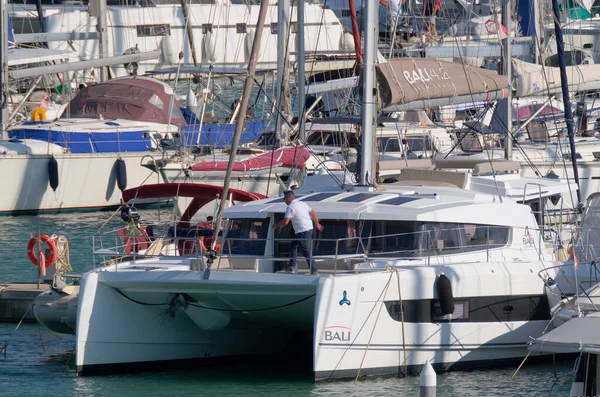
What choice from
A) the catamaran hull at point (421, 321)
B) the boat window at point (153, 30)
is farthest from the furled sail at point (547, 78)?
the boat window at point (153, 30)

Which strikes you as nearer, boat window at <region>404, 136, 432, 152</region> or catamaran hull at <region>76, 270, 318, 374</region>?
catamaran hull at <region>76, 270, 318, 374</region>

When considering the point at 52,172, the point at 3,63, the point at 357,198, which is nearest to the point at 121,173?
the point at 52,172

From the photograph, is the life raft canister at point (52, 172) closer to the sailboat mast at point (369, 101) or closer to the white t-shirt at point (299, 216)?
the sailboat mast at point (369, 101)

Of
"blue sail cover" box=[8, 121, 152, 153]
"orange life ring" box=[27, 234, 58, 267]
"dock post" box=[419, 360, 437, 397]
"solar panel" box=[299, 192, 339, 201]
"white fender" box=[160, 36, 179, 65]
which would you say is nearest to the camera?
"dock post" box=[419, 360, 437, 397]

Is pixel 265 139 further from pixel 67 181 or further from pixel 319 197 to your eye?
pixel 319 197

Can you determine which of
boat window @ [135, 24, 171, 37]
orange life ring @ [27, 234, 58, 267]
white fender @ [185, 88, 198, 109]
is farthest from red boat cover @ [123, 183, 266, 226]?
boat window @ [135, 24, 171, 37]

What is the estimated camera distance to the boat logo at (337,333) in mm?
16266

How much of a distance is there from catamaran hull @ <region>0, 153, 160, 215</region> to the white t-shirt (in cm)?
1776

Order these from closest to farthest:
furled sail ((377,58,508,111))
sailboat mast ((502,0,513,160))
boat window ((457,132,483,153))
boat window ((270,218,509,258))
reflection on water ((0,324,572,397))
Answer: reflection on water ((0,324,572,397)) < boat window ((270,218,509,258)) < furled sail ((377,58,508,111)) < sailboat mast ((502,0,513,160)) < boat window ((457,132,483,153))

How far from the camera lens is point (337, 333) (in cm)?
1633

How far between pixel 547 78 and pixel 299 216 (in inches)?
530

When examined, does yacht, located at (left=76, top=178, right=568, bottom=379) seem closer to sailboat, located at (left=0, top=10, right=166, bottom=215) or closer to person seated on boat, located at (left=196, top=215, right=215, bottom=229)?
person seated on boat, located at (left=196, top=215, right=215, bottom=229)

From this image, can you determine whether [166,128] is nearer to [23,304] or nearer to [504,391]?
[23,304]

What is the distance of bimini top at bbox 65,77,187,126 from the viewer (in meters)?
38.9
